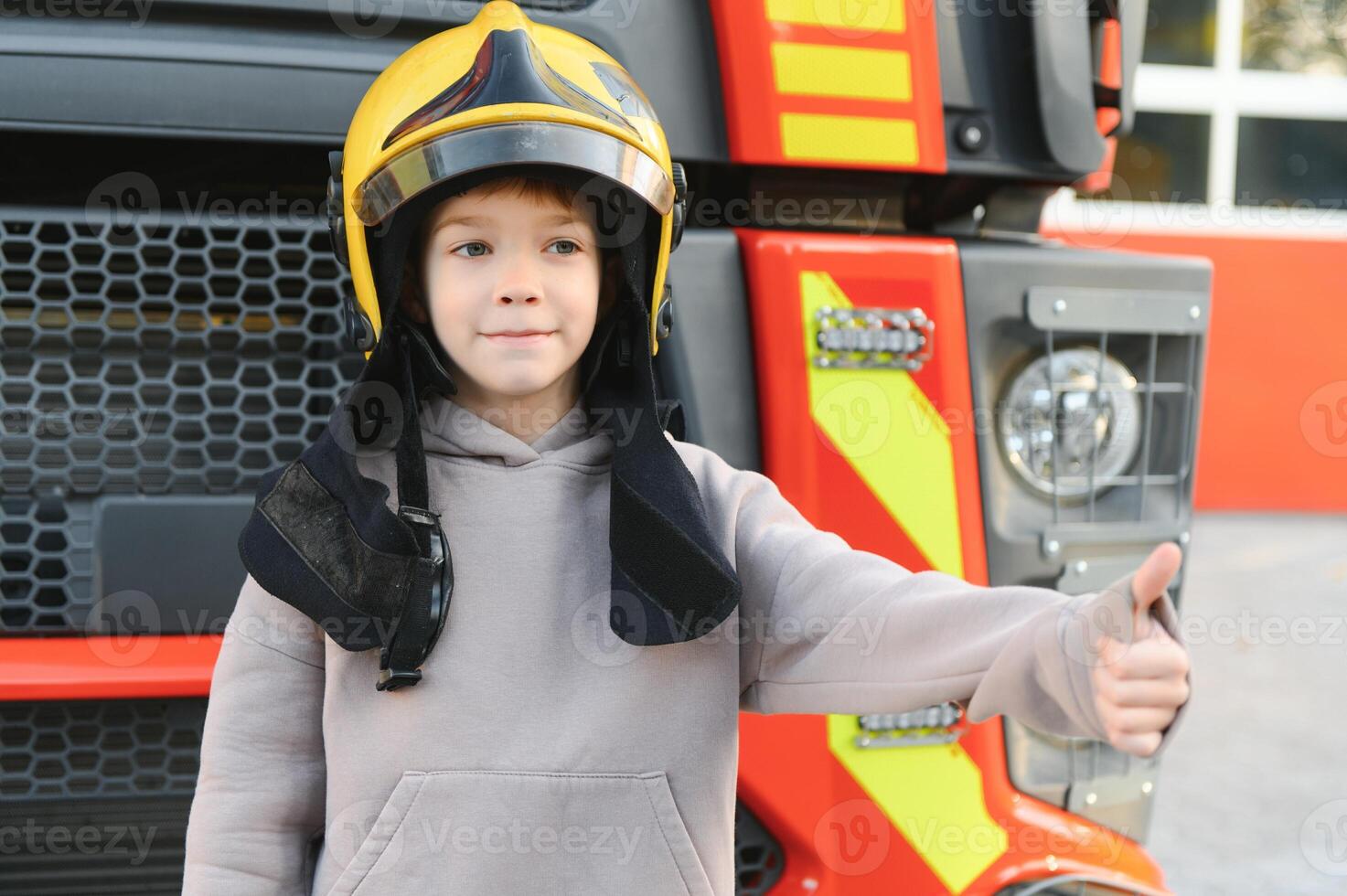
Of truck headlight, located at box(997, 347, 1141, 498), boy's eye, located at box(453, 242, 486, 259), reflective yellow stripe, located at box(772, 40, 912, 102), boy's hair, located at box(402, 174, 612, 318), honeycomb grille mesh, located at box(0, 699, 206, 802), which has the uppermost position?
reflective yellow stripe, located at box(772, 40, 912, 102)

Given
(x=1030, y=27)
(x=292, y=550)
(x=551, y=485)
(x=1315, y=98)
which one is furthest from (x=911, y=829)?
(x=1315, y=98)

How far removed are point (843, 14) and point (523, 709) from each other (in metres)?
1.00

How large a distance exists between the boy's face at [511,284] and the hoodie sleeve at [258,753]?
0.34m

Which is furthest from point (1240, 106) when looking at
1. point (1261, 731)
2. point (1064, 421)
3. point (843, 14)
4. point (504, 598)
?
point (504, 598)

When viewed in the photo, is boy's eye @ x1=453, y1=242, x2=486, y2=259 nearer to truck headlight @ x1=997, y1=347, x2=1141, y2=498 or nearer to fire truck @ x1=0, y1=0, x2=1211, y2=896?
fire truck @ x1=0, y1=0, x2=1211, y2=896

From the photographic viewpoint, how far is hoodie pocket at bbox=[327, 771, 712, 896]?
4.15 ft

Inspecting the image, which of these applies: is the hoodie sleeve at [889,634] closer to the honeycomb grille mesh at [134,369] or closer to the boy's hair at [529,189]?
the boy's hair at [529,189]

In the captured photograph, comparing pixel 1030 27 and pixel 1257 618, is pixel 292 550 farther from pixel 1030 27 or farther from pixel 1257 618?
pixel 1257 618

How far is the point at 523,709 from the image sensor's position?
1.29 metres

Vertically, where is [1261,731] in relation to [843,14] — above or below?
below

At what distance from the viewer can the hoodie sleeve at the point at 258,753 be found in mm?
1304

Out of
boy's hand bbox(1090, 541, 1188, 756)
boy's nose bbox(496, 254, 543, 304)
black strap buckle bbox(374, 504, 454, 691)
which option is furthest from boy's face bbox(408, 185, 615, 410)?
boy's hand bbox(1090, 541, 1188, 756)

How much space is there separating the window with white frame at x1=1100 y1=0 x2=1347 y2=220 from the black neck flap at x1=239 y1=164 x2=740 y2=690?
6324mm

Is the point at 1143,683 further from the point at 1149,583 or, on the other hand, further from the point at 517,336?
the point at 517,336
